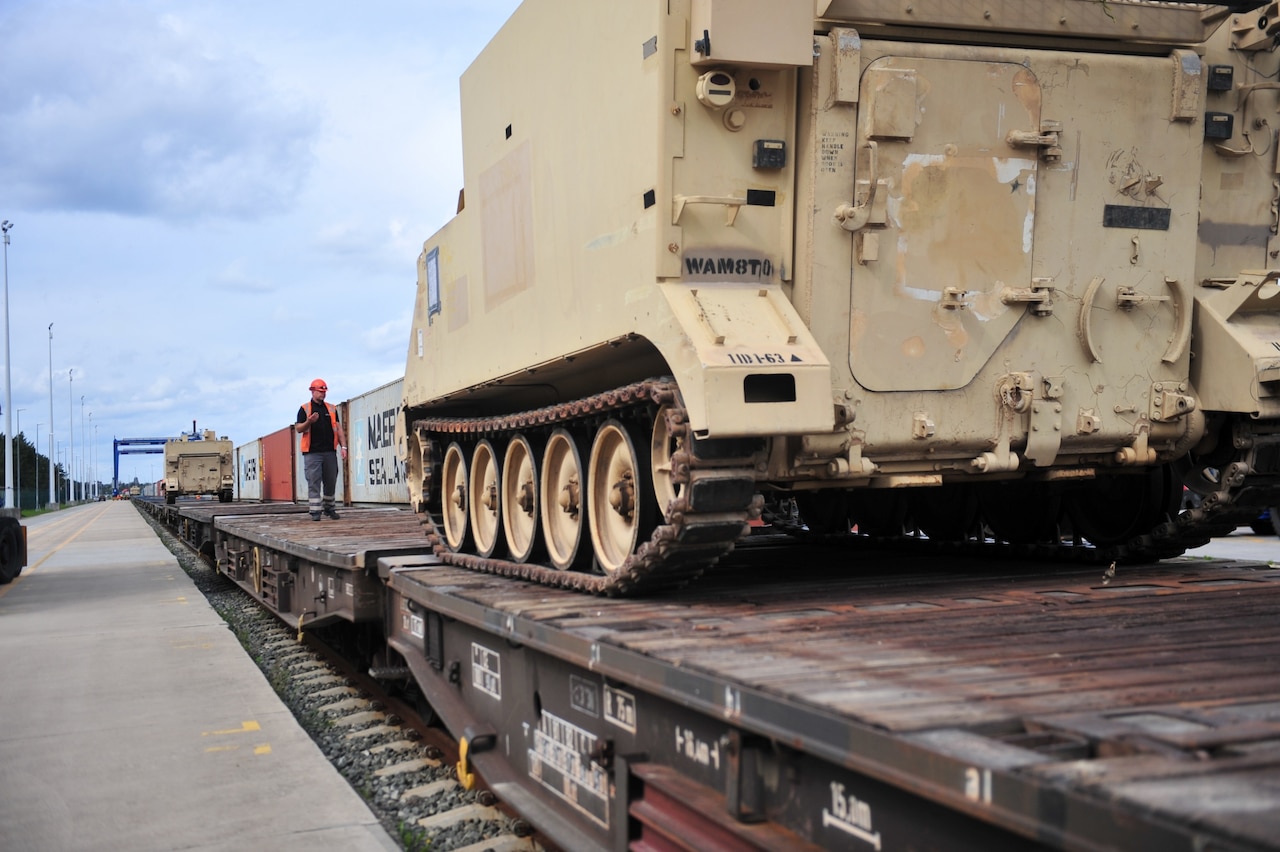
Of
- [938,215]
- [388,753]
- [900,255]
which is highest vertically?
[938,215]

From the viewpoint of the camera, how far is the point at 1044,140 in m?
5.62

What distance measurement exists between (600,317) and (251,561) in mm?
9353

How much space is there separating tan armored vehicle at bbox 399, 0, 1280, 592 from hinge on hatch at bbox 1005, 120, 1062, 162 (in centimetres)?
1

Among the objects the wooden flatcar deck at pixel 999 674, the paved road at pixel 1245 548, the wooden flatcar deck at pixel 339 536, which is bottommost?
the paved road at pixel 1245 548

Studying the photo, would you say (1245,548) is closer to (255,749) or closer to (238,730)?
(238,730)

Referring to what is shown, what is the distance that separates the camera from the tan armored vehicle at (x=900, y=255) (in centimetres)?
524

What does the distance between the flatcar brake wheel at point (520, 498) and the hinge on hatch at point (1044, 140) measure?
301 centimetres

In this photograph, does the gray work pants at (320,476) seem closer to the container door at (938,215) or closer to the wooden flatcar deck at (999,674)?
the wooden flatcar deck at (999,674)

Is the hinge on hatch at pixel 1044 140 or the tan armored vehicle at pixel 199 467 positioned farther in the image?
the tan armored vehicle at pixel 199 467

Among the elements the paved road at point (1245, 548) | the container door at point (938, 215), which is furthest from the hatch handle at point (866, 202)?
the paved road at point (1245, 548)

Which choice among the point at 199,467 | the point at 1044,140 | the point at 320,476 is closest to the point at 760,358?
the point at 1044,140

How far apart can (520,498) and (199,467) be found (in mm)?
42015

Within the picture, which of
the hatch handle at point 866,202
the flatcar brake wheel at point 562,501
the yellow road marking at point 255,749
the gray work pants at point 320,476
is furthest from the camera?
the gray work pants at point 320,476

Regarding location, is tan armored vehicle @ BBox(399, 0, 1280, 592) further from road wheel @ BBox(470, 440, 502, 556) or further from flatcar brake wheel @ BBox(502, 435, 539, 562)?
road wheel @ BBox(470, 440, 502, 556)
